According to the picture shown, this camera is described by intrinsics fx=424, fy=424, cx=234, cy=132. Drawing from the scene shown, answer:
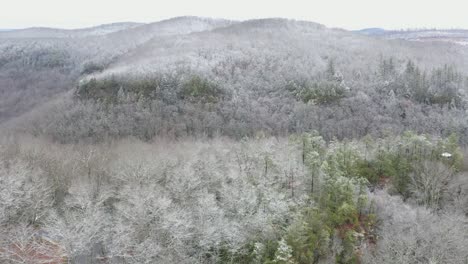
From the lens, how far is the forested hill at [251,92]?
79.9m

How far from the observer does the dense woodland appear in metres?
28.4

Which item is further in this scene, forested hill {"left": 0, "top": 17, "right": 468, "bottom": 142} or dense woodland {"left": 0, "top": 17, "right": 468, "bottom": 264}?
forested hill {"left": 0, "top": 17, "right": 468, "bottom": 142}

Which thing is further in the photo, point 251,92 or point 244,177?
point 251,92

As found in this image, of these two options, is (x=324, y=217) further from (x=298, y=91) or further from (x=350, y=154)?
(x=298, y=91)

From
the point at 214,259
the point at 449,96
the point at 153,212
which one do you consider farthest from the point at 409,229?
the point at 449,96

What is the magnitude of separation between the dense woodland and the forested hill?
22.2 inches

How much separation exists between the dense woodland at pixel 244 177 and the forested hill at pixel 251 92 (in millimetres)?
564

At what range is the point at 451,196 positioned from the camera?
42.5m

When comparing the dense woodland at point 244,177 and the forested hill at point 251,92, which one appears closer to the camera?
the dense woodland at point 244,177

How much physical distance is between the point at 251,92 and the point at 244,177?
64.3 m

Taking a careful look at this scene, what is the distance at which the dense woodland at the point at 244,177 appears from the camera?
28.4m

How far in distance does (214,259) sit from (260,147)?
18.5 meters

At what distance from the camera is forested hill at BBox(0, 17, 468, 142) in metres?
79.9

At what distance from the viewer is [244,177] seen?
1460 inches
